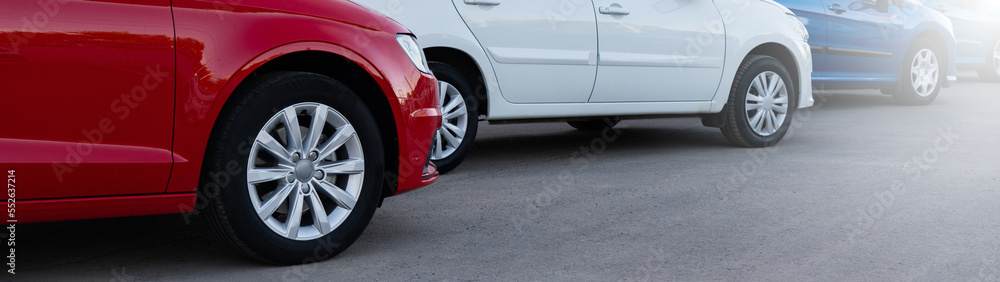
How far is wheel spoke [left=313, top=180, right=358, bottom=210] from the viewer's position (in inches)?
157

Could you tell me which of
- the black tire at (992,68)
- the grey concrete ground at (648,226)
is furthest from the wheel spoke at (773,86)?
the black tire at (992,68)

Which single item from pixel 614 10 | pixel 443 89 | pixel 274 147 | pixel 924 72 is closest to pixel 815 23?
pixel 924 72

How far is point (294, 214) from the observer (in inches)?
154

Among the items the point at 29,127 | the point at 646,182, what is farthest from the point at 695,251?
the point at 29,127

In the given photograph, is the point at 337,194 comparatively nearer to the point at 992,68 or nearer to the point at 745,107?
the point at 745,107

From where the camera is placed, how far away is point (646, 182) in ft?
20.1

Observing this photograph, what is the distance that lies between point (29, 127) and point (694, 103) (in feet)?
16.4

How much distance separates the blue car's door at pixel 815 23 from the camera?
34.2 ft

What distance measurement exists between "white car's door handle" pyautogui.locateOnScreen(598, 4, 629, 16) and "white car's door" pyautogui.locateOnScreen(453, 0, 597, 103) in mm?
97

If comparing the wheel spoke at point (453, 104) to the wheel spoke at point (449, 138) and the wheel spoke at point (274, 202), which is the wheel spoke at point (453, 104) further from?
the wheel spoke at point (274, 202)

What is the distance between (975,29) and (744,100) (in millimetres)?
8999

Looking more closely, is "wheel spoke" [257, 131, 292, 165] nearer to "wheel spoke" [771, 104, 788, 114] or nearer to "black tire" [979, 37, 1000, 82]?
"wheel spoke" [771, 104, 788, 114]

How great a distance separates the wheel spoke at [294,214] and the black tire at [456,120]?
2.46 metres

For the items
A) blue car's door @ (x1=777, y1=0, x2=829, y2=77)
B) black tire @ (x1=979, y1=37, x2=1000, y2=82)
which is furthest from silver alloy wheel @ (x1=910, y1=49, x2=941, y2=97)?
black tire @ (x1=979, y1=37, x2=1000, y2=82)
